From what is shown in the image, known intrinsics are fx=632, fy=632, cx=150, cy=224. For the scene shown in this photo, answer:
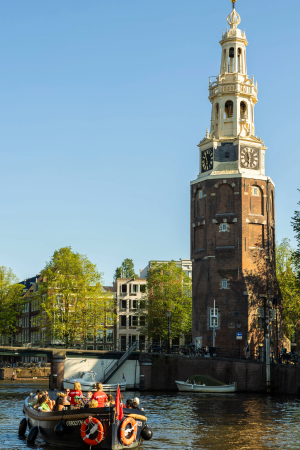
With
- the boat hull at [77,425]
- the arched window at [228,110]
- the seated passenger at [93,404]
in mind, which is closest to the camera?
the boat hull at [77,425]

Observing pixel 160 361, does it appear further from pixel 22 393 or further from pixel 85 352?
pixel 22 393

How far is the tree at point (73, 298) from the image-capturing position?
234 feet

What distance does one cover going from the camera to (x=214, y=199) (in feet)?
224

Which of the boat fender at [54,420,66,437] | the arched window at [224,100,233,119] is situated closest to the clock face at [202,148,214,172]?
the arched window at [224,100,233,119]

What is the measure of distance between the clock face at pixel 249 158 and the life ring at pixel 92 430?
48.4 m

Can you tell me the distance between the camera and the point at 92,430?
24859 millimetres

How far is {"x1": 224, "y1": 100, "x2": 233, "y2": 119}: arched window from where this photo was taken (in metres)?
73.6

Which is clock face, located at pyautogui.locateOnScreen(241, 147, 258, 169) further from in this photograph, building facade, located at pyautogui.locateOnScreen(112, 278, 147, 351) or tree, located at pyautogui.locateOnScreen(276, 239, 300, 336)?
building facade, located at pyautogui.locateOnScreen(112, 278, 147, 351)

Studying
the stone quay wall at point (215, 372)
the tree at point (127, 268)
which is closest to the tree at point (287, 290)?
the stone quay wall at point (215, 372)

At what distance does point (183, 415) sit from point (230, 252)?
30.9 meters

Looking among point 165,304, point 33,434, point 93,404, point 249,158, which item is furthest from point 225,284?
point 93,404

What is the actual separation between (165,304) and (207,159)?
20132mm

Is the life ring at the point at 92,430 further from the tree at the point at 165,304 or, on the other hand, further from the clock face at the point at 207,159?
the tree at the point at 165,304

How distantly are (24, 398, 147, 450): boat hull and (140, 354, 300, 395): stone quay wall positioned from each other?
31047 mm
